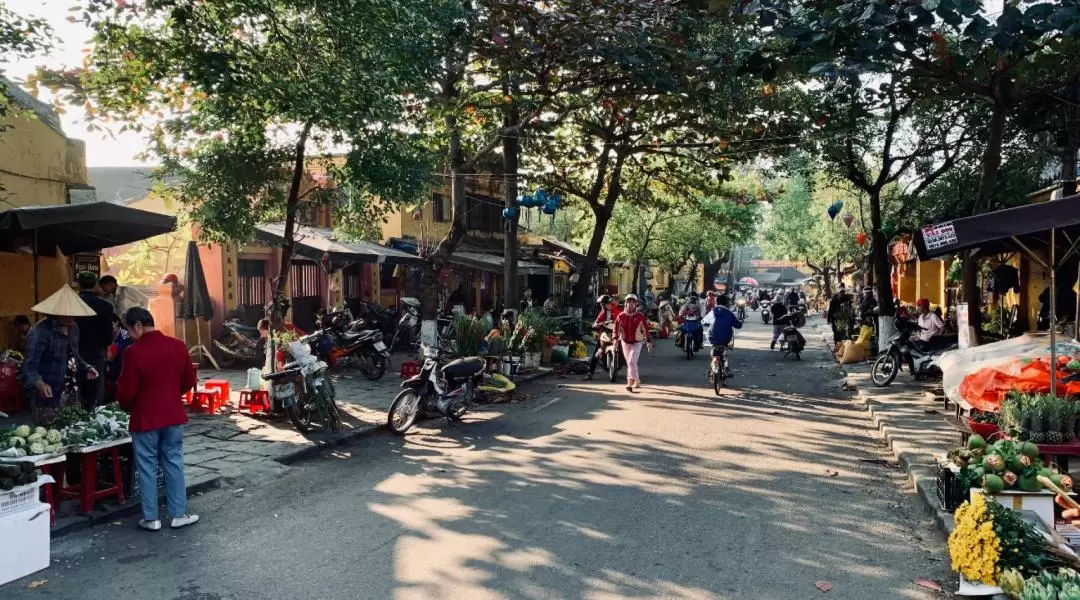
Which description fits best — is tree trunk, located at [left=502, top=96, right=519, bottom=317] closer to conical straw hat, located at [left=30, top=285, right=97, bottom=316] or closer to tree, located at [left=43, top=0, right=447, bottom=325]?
tree, located at [left=43, top=0, right=447, bottom=325]

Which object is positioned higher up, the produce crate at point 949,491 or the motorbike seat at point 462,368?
the motorbike seat at point 462,368

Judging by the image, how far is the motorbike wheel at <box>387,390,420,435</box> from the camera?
9.73m

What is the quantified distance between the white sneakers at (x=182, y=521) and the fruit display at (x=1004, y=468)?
6.00 meters

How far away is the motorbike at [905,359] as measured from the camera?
45.8ft

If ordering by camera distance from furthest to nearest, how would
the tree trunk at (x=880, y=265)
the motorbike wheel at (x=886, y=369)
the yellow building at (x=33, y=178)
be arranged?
the tree trunk at (x=880, y=265) < the motorbike wheel at (x=886, y=369) < the yellow building at (x=33, y=178)

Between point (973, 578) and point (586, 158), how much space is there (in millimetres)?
17249

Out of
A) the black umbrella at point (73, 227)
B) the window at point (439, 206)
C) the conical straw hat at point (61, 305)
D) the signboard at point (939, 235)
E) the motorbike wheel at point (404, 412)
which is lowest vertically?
the motorbike wheel at point (404, 412)

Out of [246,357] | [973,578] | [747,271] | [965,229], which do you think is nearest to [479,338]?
[246,357]

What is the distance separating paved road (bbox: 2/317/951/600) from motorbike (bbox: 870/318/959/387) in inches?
183

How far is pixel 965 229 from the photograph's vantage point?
732 cm

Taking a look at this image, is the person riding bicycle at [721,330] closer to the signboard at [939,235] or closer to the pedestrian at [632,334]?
the pedestrian at [632,334]

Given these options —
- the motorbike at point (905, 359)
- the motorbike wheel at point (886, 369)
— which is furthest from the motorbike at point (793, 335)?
the motorbike wheel at point (886, 369)

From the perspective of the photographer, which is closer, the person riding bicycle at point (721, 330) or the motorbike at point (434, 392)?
the motorbike at point (434, 392)

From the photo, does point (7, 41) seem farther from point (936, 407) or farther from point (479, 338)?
point (936, 407)
